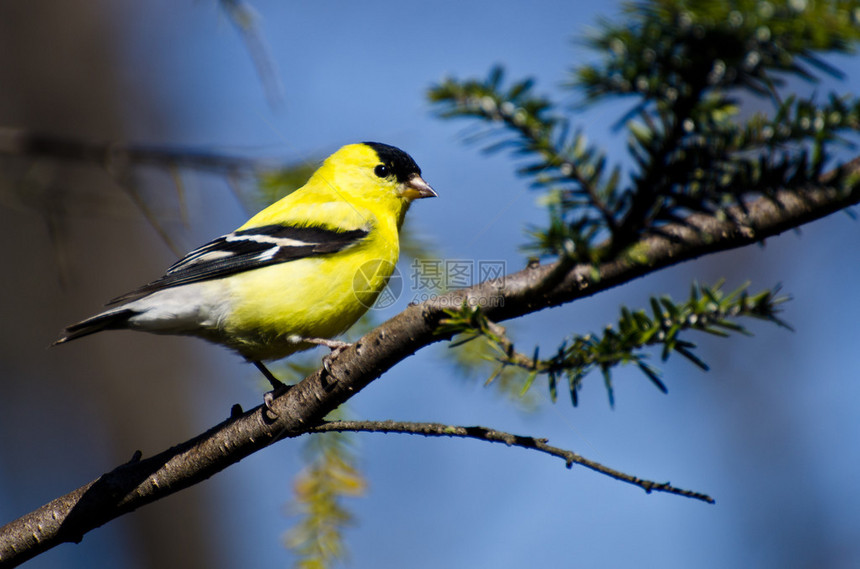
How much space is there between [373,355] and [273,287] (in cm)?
149

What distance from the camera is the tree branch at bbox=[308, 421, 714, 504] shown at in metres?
1.45

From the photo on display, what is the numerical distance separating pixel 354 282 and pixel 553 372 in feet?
6.37

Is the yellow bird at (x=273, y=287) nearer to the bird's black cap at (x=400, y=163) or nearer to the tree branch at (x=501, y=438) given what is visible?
the bird's black cap at (x=400, y=163)

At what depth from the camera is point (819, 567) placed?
230 inches

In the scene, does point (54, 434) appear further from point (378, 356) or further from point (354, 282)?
point (378, 356)

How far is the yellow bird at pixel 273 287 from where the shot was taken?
302 cm

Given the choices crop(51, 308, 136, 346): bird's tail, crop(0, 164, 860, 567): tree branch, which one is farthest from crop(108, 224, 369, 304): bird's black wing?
crop(0, 164, 860, 567): tree branch

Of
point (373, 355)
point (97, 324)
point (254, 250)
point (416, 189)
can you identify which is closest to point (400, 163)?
point (416, 189)

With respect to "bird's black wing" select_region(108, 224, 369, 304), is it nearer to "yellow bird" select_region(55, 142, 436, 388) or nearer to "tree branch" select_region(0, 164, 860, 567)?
"yellow bird" select_region(55, 142, 436, 388)

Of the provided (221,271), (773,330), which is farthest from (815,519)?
(221,271)

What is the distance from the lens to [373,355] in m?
1.75

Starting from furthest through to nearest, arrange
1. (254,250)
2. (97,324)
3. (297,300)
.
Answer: (254,250)
(297,300)
(97,324)

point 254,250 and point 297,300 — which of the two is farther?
point 254,250

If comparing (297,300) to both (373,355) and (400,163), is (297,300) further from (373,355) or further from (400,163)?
(373,355)
